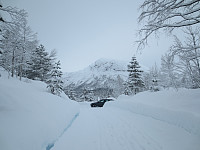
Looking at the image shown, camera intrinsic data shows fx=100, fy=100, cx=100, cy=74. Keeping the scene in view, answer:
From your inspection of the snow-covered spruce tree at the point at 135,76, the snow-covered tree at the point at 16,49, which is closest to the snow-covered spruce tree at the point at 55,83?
the snow-covered tree at the point at 16,49

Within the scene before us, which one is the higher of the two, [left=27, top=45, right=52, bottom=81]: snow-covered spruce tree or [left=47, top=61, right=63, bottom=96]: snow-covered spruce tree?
[left=27, top=45, right=52, bottom=81]: snow-covered spruce tree

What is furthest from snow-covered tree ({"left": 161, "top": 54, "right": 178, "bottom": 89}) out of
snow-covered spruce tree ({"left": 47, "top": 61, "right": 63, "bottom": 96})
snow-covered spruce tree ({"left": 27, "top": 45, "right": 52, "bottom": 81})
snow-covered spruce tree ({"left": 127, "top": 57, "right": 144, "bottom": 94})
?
snow-covered spruce tree ({"left": 27, "top": 45, "right": 52, "bottom": 81})

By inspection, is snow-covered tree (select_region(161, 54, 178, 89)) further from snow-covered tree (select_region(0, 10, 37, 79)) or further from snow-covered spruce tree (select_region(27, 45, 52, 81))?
snow-covered spruce tree (select_region(27, 45, 52, 81))

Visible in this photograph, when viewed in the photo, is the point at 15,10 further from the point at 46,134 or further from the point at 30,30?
the point at 30,30

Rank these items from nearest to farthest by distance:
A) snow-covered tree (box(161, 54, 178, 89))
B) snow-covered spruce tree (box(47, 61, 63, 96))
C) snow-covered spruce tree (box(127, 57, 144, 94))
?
snow-covered tree (box(161, 54, 178, 89)) → snow-covered spruce tree (box(47, 61, 63, 96)) → snow-covered spruce tree (box(127, 57, 144, 94))

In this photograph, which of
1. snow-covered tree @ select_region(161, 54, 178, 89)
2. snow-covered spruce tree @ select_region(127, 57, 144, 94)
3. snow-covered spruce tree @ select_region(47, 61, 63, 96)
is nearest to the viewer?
snow-covered tree @ select_region(161, 54, 178, 89)

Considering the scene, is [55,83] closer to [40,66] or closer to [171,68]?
[40,66]

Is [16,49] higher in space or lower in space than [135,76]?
higher

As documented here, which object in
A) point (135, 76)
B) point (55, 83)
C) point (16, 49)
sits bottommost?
point (55, 83)

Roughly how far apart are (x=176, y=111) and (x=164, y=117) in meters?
0.71

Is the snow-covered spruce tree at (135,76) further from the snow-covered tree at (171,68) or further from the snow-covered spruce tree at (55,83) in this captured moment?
the snow-covered spruce tree at (55,83)

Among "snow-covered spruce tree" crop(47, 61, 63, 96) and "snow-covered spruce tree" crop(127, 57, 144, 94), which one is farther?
"snow-covered spruce tree" crop(127, 57, 144, 94)

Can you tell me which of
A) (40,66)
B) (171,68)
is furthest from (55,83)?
(171,68)

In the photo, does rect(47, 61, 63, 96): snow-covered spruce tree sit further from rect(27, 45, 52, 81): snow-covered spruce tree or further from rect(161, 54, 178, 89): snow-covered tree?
rect(161, 54, 178, 89): snow-covered tree
